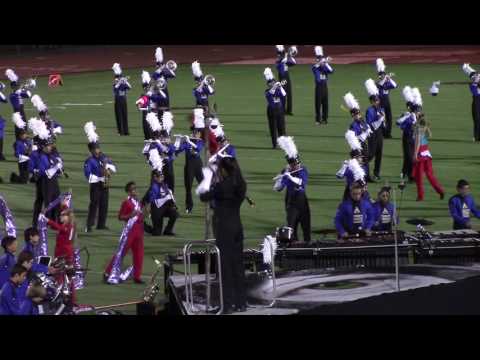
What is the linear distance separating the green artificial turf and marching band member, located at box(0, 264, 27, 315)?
2.24 meters

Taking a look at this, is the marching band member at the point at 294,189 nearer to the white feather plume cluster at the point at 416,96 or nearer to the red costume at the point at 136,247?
the red costume at the point at 136,247

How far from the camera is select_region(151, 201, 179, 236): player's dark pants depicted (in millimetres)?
19828

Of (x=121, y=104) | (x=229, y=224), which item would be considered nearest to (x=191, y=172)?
(x=121, y=104)

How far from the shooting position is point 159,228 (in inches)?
796

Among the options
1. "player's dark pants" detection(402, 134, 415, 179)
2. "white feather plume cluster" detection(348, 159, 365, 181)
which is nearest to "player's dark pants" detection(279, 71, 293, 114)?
"player's dark pants" detection(402, 134, 415, 179)

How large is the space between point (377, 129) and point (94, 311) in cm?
1096

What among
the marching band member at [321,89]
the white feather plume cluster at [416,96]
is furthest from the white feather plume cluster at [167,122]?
the marching band member at [321,89]

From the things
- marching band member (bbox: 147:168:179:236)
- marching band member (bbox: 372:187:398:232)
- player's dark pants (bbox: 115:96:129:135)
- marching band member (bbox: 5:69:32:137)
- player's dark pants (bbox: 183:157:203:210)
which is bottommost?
marching band member (bbox: 372:187:398:232)

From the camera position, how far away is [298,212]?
18.9 m

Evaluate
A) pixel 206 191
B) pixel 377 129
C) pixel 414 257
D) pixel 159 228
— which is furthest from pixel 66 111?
pixel 206 191

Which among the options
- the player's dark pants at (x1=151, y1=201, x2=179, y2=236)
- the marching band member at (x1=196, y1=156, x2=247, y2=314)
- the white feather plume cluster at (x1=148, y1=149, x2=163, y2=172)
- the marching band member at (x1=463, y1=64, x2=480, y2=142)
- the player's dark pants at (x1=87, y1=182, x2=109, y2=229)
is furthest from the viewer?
the marching band member at (x1=463, y1=64, x2=480, y2=142)

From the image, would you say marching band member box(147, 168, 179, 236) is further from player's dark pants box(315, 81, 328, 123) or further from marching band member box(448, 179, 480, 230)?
player's dark pants box(315, 81, 328, 123)

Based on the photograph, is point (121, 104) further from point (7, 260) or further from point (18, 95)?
point (7, 260)

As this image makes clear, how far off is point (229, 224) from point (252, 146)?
1577 cm
